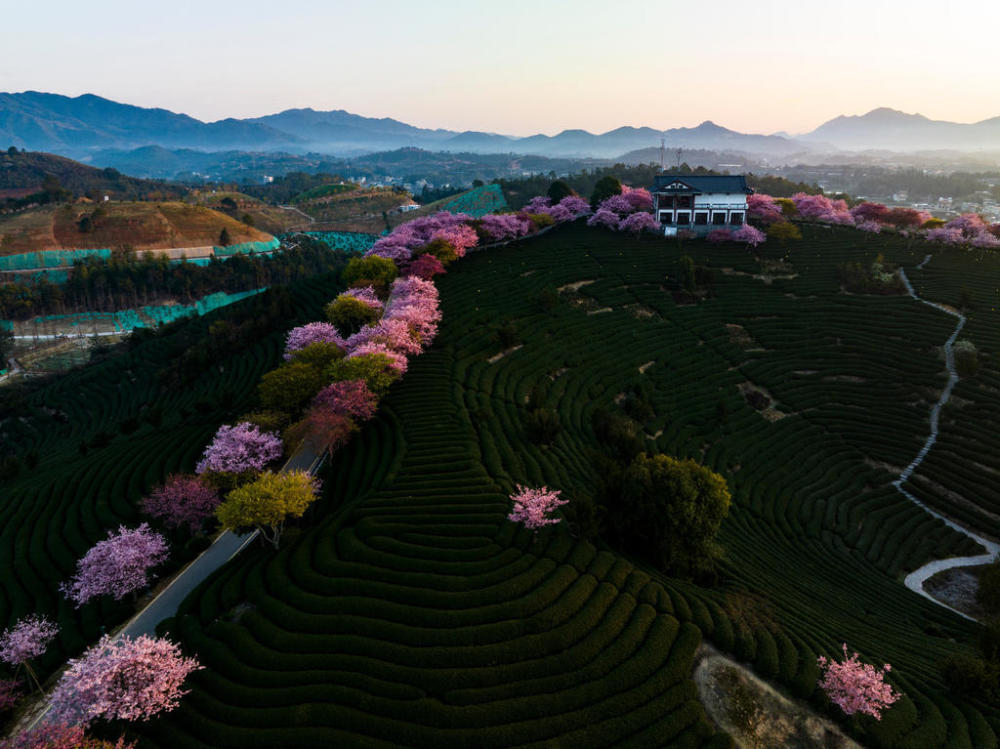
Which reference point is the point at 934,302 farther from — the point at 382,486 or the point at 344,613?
the point at 344,613

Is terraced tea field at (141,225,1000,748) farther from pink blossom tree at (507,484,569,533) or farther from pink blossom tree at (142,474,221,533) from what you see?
pink blossom tree at (142,474,221,533)

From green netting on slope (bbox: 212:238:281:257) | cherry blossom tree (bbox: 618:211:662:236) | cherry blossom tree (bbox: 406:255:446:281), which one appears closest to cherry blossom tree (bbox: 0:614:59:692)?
cherry blossom tree (bbox: 406:255:446:281)

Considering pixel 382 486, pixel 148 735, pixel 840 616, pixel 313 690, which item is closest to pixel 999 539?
pixel 840 616

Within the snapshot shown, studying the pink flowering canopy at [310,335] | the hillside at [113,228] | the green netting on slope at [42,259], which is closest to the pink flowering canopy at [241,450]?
the pink flowering canopy at [310,335]

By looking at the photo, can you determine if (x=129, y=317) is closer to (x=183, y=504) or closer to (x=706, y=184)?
(x=183, y=504)

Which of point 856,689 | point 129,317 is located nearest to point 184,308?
point 129,317

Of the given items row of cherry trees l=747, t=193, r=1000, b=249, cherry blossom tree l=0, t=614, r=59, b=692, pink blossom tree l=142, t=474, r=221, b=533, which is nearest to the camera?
cherry blossom tree l=0, t=614, r=59, b=692
